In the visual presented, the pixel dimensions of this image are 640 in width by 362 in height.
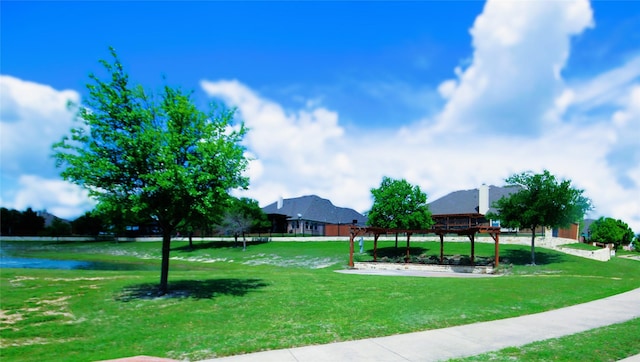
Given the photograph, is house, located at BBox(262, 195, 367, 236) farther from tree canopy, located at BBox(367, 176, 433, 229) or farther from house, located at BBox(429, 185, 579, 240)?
tree canopy, located at BBox(367, 176, 433, 229)

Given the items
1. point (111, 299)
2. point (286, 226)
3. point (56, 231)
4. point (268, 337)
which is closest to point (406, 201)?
point (111, 299)

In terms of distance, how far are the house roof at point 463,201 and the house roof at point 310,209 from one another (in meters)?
25.0

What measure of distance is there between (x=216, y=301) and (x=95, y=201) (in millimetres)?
5738

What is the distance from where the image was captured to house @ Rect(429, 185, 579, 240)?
58.6 m

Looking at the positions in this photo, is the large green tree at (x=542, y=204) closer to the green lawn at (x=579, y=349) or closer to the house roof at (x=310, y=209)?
the green lawn at (x=579, y=349)

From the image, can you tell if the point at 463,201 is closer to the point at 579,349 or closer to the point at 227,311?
the point at 227,311

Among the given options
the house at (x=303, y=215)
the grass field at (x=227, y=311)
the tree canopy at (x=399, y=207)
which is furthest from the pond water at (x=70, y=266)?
the house at (x=303, y=215)

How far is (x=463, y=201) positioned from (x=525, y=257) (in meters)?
27.6

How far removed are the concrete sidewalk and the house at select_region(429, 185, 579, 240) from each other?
47.0 metres

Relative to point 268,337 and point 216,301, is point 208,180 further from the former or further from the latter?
point 268,337

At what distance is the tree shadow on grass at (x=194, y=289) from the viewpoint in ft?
54.3

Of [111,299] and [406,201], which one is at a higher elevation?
[406,201]

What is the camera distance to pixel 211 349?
9078 mm

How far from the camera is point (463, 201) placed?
210 feet
